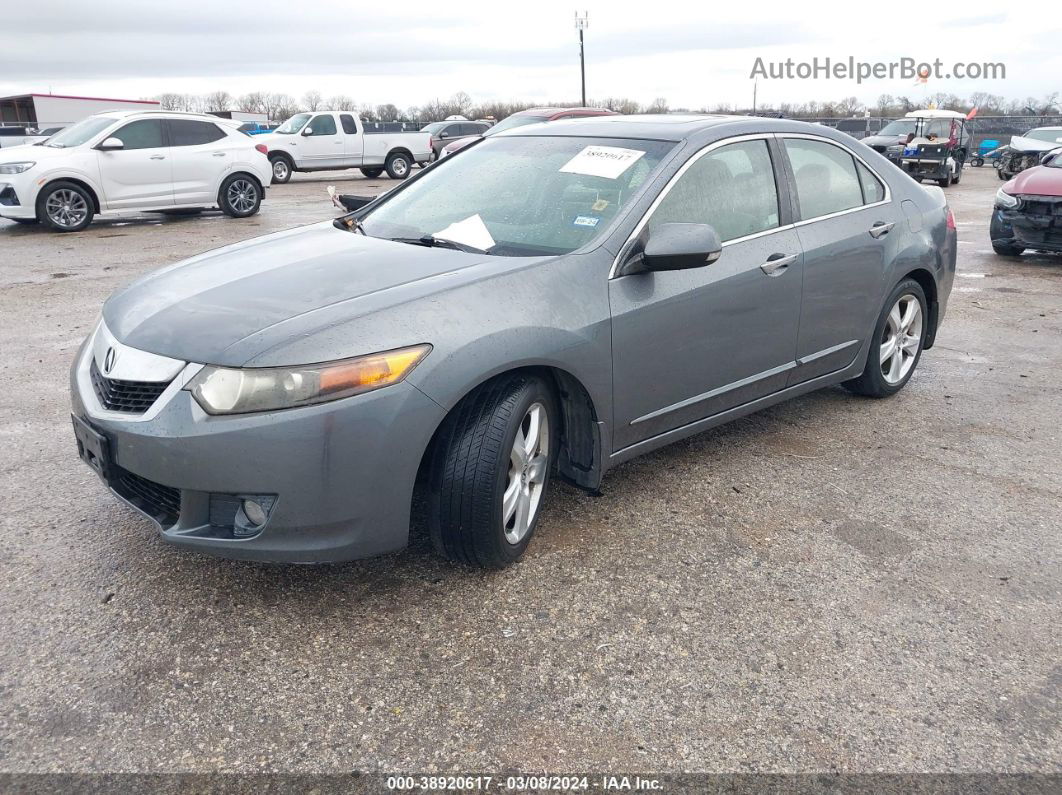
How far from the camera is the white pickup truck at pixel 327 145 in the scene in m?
22.3

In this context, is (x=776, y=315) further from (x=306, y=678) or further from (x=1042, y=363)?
(x=1042, y=363)

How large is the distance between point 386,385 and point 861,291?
2835mm

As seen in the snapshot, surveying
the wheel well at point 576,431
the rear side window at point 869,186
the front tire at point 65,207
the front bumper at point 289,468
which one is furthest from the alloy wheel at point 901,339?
the front tire at point 65,207

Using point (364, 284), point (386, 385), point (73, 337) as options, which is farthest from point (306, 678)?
point (73, 337)

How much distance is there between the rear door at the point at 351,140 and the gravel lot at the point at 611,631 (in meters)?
19.5

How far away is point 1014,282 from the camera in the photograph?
9.07 m

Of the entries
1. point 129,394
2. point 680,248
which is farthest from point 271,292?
point 680,248

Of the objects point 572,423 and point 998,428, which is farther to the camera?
point 998,428

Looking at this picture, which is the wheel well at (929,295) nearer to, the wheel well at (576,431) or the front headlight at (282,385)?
the wheel well at (576,431)

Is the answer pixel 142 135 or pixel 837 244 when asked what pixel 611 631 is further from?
pixel 142 135

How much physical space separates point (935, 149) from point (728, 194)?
2154cm

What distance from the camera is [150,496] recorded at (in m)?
2.92

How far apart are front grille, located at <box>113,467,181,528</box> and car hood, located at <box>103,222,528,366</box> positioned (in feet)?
1.36

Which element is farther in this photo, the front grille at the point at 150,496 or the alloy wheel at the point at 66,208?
the alloy wheel at the point at 66,208
